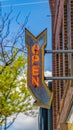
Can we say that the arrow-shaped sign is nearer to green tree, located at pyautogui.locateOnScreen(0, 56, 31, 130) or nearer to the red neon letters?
the red neon letters

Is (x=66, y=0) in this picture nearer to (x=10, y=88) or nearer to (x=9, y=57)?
(x=9, y=57)

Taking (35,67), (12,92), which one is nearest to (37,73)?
(35,67)

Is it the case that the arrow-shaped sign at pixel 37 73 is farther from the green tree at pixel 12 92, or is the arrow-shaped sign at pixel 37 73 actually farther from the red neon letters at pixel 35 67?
the green tree at pixel 12 92

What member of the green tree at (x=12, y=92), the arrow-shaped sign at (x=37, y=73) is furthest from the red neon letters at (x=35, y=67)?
the green tree at (x=12, y=92)

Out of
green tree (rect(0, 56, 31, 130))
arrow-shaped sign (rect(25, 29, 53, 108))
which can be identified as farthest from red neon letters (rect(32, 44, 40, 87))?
green tree (rect(0, 56, 31, 130))

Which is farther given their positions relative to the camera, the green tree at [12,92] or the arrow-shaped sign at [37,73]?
the green tree at [12,92]

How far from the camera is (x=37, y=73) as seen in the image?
841 cm

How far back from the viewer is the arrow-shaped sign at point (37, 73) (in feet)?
27.5

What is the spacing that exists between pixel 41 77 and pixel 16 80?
15726 millimetres

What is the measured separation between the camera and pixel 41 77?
8398 millimetres

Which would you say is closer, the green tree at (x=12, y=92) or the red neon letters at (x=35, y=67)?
the red neon letters at (x=35, y=67)

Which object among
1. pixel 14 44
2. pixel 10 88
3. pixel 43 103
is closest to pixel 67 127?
pixel 10 88

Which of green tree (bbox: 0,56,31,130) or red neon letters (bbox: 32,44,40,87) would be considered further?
green tree (bbox: 0,56,31,130)

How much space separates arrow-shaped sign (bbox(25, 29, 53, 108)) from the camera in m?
8.38
